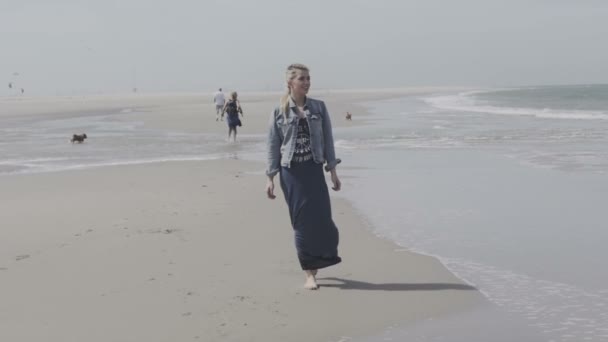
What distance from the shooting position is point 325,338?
4.06m

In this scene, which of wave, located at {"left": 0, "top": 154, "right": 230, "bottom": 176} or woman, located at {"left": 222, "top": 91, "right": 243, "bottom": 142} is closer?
wave, located at {"left": 0, "top": 154, "right": 230, "bottom": 176}

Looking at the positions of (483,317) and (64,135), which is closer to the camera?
(483,317)

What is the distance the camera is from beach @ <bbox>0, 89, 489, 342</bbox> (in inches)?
169

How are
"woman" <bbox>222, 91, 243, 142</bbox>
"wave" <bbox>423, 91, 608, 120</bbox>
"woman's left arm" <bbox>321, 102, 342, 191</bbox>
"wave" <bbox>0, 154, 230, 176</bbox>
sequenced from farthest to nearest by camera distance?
1. "wave" <bbox>423, 91, 608, 120</bbox>
2. "woman" <bbox>222, 91, 243, 142</bbox>
3. "wave" <bbox>0, 154, 230, 176</bbox>
4. "woman's left arm" <bbox>321, 102, 342, 191</bbox>

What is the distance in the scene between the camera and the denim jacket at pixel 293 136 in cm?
507

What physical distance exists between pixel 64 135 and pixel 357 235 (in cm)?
1855

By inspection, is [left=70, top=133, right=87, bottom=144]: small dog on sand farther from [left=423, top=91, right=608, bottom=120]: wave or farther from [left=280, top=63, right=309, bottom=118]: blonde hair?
[left=423, top=91, right=608, bottom=120]: wave

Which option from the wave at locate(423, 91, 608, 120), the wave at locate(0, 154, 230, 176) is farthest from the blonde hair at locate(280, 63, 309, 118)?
the wave at locate(423, 91, 608, 120)

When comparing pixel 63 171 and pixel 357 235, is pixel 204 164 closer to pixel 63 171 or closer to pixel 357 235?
pixel 63 171

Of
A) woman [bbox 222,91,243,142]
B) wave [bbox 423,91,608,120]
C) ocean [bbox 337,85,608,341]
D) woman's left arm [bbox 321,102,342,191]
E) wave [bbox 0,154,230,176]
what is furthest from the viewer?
wave [bbox 423,91,608,120]

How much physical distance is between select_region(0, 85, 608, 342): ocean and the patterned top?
5.00 feet

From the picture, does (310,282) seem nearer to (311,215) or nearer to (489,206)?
(311,215)

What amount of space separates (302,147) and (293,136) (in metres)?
0.11

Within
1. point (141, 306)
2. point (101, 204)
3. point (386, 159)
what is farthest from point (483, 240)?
point (386, 159)
